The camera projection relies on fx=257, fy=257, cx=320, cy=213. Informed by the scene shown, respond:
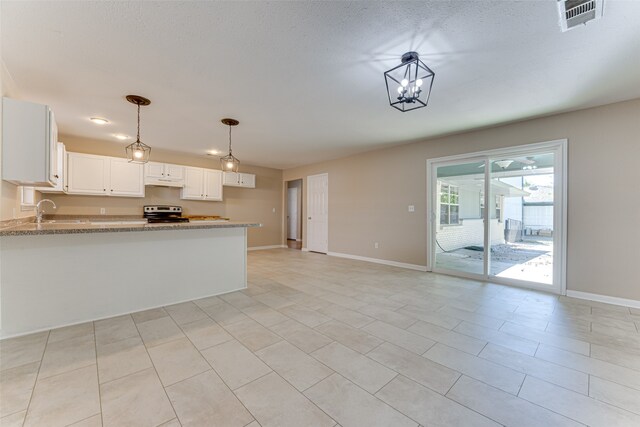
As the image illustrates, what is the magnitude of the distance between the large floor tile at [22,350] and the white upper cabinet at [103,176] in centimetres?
351

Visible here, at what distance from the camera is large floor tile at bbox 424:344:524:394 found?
172 cm

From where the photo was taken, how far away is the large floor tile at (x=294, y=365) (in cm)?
174

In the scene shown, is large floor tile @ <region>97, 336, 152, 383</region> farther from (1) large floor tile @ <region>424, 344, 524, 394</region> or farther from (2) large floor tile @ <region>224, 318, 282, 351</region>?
(1) large floor tile @ <region>424, 344, 524, 394</region>

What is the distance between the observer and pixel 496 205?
13.9 feet

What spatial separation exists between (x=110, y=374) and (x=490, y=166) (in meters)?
5.28

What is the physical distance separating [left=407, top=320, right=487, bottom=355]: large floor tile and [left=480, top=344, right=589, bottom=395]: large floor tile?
0.08 m

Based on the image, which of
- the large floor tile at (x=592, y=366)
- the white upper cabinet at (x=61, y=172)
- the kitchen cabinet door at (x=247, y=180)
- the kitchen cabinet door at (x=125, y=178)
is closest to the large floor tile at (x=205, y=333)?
the large floor tile at (x=592, y=366)

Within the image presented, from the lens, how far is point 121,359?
1957mm

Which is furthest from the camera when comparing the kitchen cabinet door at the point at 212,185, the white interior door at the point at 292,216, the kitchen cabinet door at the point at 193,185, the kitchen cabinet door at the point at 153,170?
the white interior door at the point at 292,216

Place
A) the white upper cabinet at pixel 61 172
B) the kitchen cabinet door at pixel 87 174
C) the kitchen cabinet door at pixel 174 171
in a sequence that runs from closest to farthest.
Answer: the white upper cabinet at pixel 61 172
the kitchen cabinet door at pixel 87 174
the kitchen cabinet door at pixel 174 171

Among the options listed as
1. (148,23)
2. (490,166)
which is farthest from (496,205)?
(148,23)

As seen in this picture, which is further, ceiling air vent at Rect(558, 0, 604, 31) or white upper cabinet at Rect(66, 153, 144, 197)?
white upper cabinet at Rect(66, 153, 144, 197)

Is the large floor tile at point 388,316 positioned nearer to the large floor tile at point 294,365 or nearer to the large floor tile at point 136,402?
the large floor tile at point 294,365

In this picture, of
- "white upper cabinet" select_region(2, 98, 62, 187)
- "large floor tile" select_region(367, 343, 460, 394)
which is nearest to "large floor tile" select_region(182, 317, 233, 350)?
"large floor tile" select_region(367, 343, 460, 394)
